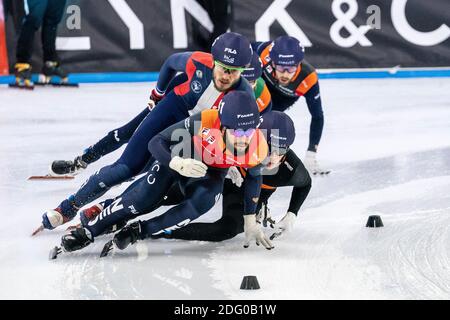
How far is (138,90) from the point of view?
1159cm

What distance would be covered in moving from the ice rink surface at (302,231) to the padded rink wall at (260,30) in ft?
6.90

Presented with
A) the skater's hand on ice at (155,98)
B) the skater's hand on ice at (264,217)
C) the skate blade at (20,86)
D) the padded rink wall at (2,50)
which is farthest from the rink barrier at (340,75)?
the skater's hand on ice at (264,217)

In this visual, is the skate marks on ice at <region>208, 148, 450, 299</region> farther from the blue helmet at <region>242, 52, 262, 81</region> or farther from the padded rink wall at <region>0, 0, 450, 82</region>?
the padded rink wall at <region>0, 0, 450, 82</region>

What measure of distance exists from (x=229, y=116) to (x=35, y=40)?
7466 millimetres

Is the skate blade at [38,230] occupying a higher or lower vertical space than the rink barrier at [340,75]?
higher

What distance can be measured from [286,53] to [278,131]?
1.35m

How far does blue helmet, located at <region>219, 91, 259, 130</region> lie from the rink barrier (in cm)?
734

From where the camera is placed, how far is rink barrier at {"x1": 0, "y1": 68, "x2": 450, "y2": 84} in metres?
12.3

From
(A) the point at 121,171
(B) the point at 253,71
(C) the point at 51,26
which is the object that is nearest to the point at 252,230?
(A) the point at 121,171

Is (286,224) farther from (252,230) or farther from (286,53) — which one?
(286,53)

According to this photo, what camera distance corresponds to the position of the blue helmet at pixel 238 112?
493 cm

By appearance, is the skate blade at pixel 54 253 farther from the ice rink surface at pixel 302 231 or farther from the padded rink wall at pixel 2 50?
the padded rink wall at pixel 2 50
